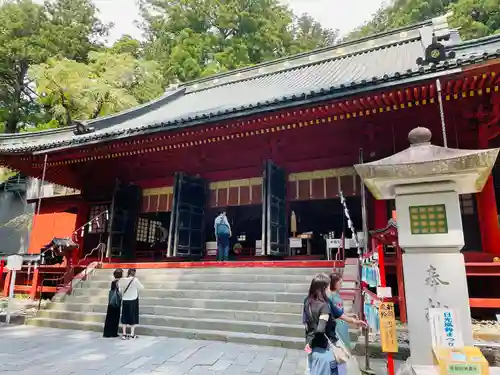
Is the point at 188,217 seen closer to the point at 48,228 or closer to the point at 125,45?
the point at 48,228

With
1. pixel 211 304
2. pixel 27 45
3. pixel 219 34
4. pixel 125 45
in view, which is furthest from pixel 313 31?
pixel 211 304

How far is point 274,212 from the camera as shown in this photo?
9.45m

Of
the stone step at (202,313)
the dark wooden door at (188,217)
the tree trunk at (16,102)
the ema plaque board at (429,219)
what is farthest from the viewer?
the tree trunk at (16,102)

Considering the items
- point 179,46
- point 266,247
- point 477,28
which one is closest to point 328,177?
point 266,247

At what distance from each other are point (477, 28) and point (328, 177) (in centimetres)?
1944

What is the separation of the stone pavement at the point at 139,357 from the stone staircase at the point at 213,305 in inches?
15.5

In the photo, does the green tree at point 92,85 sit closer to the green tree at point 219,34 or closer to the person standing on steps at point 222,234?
the green tree at point 219,34

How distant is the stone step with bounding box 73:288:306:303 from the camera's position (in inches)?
266

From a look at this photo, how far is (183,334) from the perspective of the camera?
633cm

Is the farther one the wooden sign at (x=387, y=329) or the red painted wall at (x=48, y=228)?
the red painted wall at (x=48, y=228)

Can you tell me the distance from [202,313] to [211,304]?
0.29 metres

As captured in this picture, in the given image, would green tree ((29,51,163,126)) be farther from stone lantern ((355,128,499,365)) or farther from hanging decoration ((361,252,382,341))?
stone lantern ((355,128,499,365))

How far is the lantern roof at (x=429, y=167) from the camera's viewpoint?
11.3 feet

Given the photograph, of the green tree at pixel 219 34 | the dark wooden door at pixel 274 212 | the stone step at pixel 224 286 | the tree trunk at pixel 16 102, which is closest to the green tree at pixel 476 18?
the green tree at pixel 219 34
